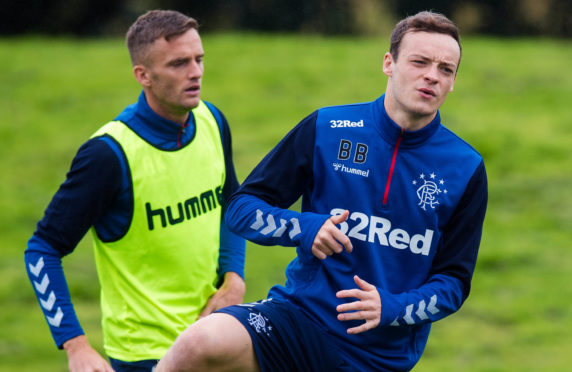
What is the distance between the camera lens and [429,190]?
3512mm

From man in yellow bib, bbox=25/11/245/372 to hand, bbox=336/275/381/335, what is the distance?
1.21 metres

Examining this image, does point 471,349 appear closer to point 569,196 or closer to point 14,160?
point 569,196

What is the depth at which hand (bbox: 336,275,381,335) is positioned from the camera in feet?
10.6

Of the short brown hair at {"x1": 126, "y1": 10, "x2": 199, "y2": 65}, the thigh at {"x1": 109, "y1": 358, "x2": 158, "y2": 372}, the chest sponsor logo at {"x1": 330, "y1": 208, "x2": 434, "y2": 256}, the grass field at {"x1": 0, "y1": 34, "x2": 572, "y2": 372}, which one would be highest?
the short brown hair at {"x1": 126, "y1": 10, "x2": 199, "y2": 65}

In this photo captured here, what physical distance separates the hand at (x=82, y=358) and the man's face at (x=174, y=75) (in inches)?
46.8

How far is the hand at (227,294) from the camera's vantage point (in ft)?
14.5

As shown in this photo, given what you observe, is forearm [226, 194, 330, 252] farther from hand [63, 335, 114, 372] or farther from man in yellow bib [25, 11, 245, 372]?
hand [63, 335, 114, 372]

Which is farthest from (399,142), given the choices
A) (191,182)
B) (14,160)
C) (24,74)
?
(24,74)

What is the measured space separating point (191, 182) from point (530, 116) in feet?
38.7

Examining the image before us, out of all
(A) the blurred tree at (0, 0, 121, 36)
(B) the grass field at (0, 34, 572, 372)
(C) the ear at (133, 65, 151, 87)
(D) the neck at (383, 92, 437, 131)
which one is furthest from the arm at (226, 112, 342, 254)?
(A) the blurred tree at (0, 0, 121, 36)

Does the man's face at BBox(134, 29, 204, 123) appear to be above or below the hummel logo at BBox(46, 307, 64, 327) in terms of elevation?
above

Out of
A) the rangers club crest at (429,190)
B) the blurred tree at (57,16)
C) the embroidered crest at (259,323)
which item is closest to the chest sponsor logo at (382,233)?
the rangers club crest at (429,190)

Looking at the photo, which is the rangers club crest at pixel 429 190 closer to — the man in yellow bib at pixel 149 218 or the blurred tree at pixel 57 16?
the man in yellow bib at pixel 149 218

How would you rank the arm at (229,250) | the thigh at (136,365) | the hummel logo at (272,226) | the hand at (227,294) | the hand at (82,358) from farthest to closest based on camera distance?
the arm at (229,250) → the hand at (227,294) → the thigh at (136,365) → the hand at (82,358) → the hummel logo at (272,226)
